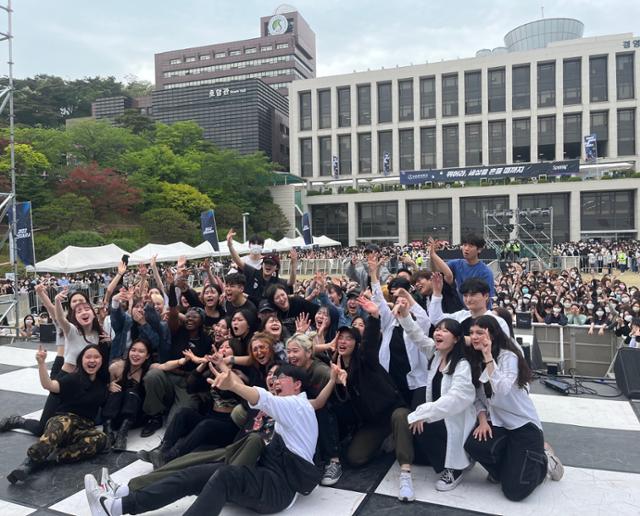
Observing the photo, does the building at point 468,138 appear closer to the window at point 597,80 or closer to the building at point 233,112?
the window at point 597,80

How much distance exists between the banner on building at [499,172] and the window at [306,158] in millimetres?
15302

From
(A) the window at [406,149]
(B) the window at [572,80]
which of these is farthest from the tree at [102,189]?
(B) the window at [572,80]

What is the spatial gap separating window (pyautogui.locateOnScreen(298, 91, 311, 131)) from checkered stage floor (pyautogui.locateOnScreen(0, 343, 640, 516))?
46.3 metres

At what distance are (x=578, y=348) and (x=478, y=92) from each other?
41.8m

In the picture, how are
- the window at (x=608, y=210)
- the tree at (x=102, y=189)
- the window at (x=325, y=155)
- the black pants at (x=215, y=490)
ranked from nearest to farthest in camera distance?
the black pants at (x=215, y=490) < the tree at (x=102, y=189) < the window at (x=608, y=210) < the window at (x=325, y=155)

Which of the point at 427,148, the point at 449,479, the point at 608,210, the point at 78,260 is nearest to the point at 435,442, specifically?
the point at 449,479

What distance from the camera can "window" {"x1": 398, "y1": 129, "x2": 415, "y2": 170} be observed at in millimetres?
46000

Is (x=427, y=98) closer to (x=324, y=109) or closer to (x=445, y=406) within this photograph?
(x=324, y=109)

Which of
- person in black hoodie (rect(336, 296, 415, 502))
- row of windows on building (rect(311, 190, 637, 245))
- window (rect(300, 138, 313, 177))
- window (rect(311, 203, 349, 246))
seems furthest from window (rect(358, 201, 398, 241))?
person in black hoodie (rect(336, 296, 415, 502))

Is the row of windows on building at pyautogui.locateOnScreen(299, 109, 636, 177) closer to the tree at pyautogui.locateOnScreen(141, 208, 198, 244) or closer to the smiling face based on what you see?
the tree at pyautogui.locateOnScreen(141, 208, 198, 244)

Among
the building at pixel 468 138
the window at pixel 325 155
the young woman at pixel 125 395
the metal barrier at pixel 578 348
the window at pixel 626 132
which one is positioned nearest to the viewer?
the young woman at pixel 125 395

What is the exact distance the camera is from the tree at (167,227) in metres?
32.3

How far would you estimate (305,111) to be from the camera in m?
48.6

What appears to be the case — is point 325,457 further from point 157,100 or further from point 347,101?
point 157,100
